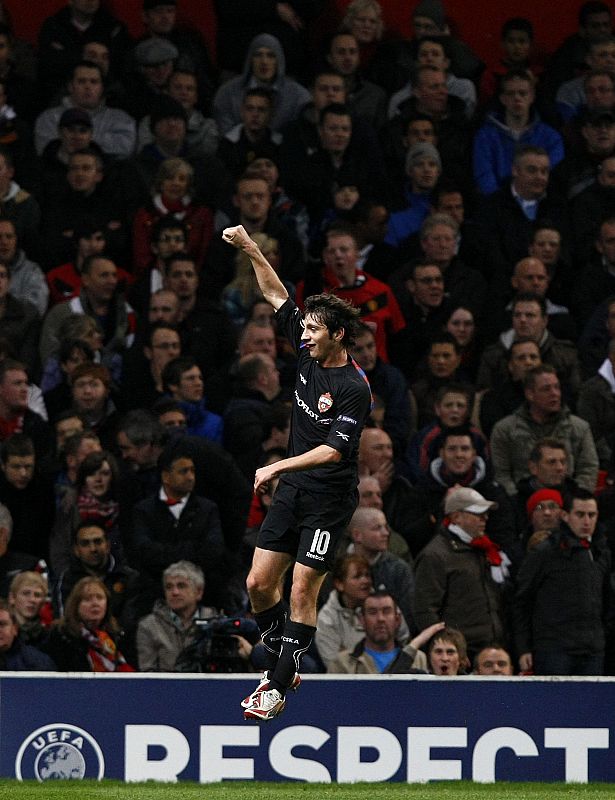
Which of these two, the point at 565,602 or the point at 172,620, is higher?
the point at 565,602

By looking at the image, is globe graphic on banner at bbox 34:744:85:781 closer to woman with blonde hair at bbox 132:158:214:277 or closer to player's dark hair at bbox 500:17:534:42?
woman with blonde hair at bbox 132:158:214:277

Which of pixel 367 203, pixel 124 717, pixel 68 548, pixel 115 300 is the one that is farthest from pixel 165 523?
pixel 367 203

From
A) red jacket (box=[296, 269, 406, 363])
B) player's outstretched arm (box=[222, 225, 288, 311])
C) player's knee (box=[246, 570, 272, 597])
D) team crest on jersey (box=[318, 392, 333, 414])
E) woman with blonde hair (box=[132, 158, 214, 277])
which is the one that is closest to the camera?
team crest on jersey (box=[318, 392, 333, 414])

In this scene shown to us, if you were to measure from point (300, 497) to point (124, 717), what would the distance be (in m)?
2.22

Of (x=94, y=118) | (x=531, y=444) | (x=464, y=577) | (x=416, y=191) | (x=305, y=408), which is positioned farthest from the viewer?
(x=94, y=118)

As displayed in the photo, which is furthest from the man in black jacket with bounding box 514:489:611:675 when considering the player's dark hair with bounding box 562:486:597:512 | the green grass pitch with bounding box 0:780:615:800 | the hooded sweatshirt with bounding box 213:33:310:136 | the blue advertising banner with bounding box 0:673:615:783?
the hooded sweatshirt with bounding box 213:33:310:136

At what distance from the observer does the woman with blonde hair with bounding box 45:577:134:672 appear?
486 inches

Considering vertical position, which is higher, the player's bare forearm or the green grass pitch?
the player's bare forearm

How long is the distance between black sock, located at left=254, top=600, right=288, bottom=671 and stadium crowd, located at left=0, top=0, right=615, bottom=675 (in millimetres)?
1510

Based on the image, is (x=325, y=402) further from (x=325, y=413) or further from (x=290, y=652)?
(x=290, y=652)

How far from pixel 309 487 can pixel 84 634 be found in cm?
268

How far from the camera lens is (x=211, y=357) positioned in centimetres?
1521

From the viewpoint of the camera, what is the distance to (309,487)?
1038 centimetres

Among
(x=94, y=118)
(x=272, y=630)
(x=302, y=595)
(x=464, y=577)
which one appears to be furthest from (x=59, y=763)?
(x=94, y=118)
